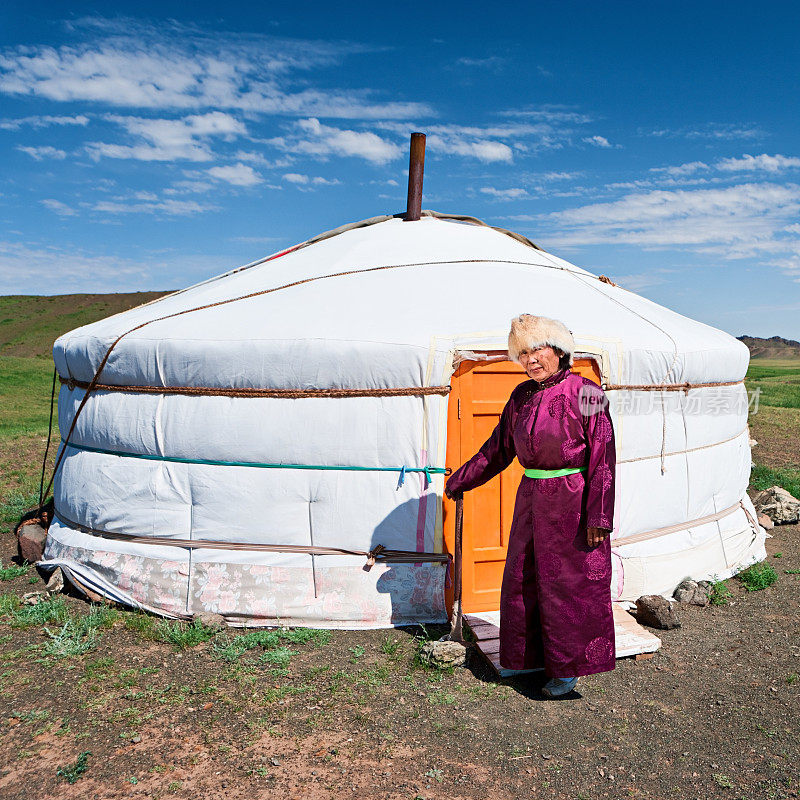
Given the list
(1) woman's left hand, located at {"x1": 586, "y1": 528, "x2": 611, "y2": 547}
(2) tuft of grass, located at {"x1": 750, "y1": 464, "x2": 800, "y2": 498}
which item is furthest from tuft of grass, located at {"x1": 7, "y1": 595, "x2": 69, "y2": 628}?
(2) tuft of grass, located at {"x1": 750, "y1": 464, "x2": 800, "y2": 498}

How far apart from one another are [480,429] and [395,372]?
0.64m

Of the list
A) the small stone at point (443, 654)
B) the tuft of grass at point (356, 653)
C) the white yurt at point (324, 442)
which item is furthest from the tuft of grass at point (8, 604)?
the small stone at point (443, 654)

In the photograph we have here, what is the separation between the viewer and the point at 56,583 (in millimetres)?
4438

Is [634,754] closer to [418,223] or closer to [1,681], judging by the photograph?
[1,681]

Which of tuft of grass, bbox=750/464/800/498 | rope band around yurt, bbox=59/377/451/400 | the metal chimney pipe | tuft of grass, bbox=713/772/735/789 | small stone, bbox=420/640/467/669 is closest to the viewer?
tuft of grass, bbox=713/772/735/789

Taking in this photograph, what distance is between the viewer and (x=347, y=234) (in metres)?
5.64

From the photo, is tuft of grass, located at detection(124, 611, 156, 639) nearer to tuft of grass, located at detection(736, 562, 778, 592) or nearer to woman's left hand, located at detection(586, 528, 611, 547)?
woman's left hand, located at detection(586, 528, 611, 547)

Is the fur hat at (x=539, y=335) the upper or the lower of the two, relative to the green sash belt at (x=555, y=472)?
upper

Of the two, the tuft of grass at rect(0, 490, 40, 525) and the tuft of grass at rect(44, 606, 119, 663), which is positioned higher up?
the tuft of grass at rect(0, 490, 40, 525)

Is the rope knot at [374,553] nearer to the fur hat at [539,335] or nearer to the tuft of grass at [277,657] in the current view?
the tuft of grass at [277,657]

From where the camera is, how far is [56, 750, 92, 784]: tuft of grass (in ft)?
8.84

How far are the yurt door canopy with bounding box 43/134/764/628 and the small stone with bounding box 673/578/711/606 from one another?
7 cm

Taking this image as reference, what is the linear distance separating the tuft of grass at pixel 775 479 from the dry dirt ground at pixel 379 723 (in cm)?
384

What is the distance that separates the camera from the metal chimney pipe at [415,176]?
17.9 ft
